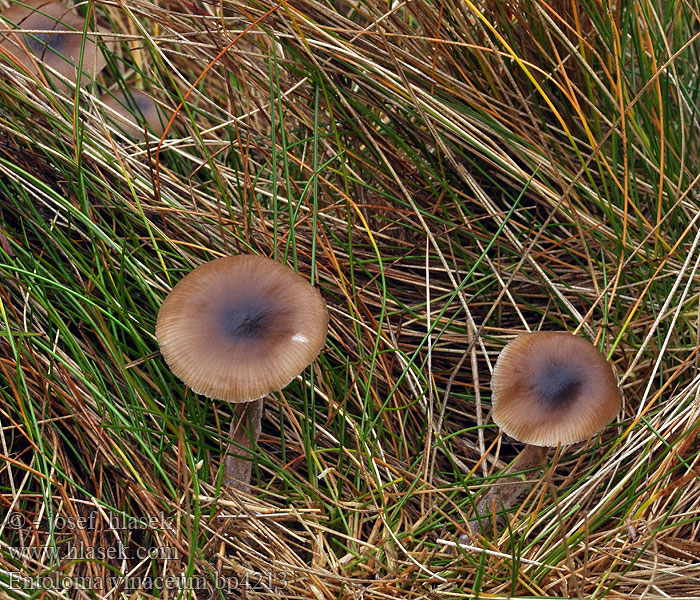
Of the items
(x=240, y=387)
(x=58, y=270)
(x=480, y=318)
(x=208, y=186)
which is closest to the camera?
(x=240, y=387)

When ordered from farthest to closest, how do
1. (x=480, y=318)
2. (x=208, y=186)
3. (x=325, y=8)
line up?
(x=208, y=186), (x=480, y=318), (x=325, y=8)

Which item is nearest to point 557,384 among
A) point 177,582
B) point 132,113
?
point 177,582

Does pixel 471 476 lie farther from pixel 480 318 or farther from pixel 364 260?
pixel 364 260

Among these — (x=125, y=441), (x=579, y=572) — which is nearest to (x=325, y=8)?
(x=125, y=441)

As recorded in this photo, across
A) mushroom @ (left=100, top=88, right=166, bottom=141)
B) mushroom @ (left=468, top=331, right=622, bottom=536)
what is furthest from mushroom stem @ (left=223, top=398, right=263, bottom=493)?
mushroom @ (left=100, top=88, right=166, bottom=141)

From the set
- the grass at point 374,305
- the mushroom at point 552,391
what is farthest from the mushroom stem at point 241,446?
the mushroom at point 552,391

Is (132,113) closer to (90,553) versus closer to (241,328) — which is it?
(241,328)
